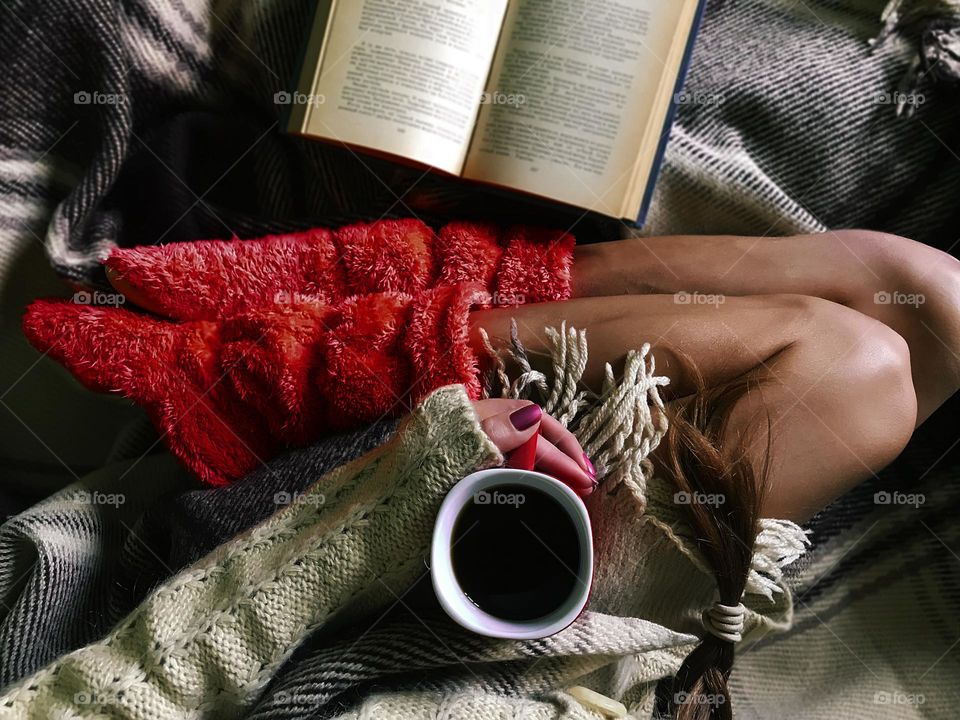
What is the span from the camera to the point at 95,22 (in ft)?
2.51

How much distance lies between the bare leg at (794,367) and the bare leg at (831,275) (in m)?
0.05

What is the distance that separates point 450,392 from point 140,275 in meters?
0.33

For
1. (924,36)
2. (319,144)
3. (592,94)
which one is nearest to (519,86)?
(592,94)

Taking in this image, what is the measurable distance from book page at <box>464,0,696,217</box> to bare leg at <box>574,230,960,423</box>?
0.07m

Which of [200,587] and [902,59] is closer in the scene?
[200,587]

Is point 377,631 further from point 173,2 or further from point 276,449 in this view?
point 173,2

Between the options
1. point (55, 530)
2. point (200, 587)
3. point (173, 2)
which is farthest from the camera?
point (173, 2)

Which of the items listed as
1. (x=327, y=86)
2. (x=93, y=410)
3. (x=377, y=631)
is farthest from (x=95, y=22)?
(x=377, y=631)

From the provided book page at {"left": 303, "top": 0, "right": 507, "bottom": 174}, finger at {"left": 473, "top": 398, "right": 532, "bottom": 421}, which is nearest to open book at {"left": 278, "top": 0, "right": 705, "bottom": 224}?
book page at {"left": 303, "top": 0, "right": 507, "bottom": 174}

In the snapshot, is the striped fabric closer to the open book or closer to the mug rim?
the open book

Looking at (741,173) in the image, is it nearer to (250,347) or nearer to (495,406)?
(495,406)

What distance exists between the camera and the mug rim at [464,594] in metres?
0.53

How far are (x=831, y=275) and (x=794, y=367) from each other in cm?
14

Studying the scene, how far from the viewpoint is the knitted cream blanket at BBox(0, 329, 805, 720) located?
0.56 metres
